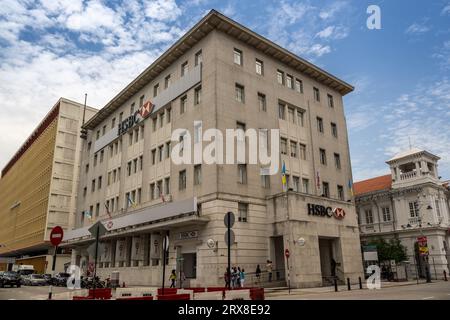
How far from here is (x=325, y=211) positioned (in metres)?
33.5

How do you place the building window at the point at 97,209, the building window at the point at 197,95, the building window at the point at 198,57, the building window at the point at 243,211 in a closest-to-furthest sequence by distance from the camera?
the building window at the point at 243,211 → the building window at the point at 197,95 → the building window at the point at 198,57 → the building window at the point at 97,209

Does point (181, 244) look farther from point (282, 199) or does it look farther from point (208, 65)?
point (208, 65)

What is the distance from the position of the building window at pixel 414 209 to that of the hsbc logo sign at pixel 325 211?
2192cm

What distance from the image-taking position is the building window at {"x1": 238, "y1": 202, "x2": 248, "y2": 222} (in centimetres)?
3134

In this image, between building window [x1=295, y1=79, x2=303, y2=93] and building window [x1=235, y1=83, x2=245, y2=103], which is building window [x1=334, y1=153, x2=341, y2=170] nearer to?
building window [x1=295, y1=79, x2=303, y2=93]

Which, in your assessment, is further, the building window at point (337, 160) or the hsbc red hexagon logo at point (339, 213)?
the building window at point (337, 160)

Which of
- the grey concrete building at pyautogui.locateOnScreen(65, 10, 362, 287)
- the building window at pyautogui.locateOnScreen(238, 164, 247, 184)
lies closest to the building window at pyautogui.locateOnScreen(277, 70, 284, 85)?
the grey concrete building at pyautogui.locateOnScreen(65, 10, 362, 287)

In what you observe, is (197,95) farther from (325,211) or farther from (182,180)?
(325,211)

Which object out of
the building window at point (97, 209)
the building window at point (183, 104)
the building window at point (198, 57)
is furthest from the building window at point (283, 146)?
the building window at point (97, 209)

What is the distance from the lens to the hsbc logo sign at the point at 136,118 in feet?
138

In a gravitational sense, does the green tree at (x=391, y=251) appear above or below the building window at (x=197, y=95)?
below

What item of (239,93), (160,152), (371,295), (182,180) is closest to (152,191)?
(160,152)

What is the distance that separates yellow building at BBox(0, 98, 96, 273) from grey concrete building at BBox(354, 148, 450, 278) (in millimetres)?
54682

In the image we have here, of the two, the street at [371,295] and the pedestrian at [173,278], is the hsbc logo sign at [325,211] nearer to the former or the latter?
the street at [371,295]
